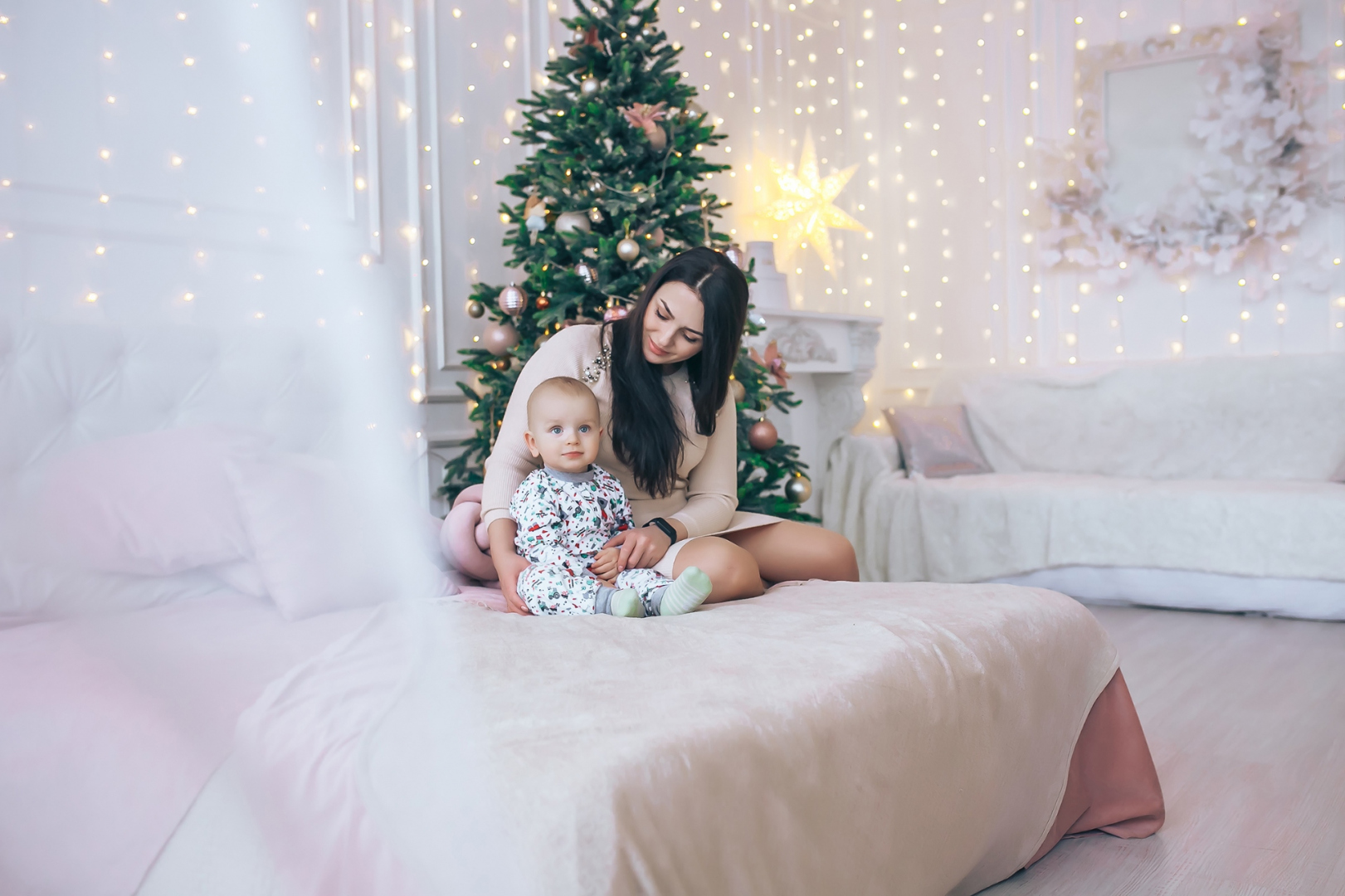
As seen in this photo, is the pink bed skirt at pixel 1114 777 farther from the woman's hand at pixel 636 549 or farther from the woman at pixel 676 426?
the woman's hand at pixel 636 549

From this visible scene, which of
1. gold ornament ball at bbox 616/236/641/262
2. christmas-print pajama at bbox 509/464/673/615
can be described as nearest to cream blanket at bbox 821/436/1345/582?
gold ornament ball at bbox 616/236/641/262

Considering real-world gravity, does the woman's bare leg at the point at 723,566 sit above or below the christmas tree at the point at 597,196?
below

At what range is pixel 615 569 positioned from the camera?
64.6 inches

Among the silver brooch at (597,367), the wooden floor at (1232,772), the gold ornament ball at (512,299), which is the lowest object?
the wooden floor at (1232,772)

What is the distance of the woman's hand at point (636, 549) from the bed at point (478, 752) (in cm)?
32

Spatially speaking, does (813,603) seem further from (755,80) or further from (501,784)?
(755,80)

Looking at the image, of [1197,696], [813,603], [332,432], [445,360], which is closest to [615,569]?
[813,603]

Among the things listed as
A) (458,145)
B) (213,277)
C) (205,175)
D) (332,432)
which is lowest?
(332,432)

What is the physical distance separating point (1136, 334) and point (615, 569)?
124 inches

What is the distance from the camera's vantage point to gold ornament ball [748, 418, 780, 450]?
2637 mm

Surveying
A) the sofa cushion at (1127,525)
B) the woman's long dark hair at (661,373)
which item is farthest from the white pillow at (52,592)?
the sofa cushion at (1127,525)

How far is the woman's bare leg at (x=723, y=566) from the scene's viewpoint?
1.69 meters

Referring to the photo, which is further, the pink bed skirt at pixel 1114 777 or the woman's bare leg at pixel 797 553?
the woman's bare leg at pixel 797 553

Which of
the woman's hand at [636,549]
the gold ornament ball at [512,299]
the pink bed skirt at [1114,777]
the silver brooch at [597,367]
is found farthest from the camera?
the gold ornament ball at [512,299]
